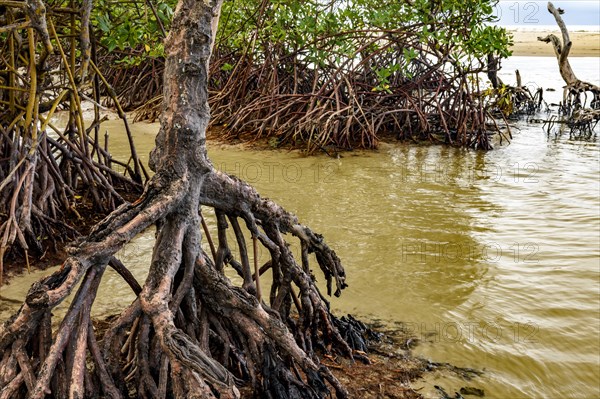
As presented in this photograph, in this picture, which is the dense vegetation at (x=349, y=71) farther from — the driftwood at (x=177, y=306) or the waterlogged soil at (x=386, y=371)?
the driftwood at (x=177, y=306)

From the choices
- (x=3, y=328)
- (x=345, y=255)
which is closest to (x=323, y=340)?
(x=3, y=328)

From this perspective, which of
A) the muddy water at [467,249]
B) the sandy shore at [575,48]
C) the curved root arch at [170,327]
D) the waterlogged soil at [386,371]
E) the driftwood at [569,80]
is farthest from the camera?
the sandy shore at [575,48]

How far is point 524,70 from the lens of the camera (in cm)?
2009

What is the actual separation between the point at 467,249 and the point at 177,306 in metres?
2.64

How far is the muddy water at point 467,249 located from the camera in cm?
295

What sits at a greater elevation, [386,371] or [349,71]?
[349,71]

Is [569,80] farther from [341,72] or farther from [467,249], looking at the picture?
[467,249]

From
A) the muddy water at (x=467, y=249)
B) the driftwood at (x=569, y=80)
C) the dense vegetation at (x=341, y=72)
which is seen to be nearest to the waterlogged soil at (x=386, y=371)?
the muddy water at (x=467, y=249)

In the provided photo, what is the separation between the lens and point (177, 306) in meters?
2.15

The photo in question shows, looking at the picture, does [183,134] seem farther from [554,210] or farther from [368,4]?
[368,4]

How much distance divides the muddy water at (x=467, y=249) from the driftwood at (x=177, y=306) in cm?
72

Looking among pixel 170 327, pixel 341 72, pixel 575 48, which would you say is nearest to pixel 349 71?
pixel 341 72

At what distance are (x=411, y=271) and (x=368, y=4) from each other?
5.00 metres

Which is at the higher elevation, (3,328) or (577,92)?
(577,92)
